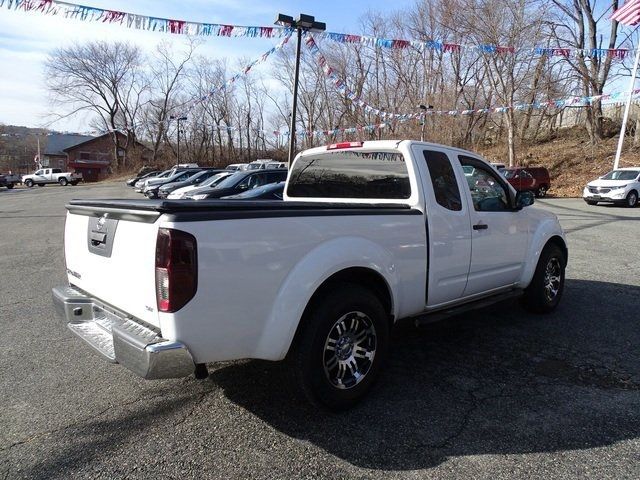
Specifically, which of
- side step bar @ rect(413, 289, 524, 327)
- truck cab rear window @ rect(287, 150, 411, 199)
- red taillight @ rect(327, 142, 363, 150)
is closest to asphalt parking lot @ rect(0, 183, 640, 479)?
side step bar @ rect(413, 289, 524, 327)

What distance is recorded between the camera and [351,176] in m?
4.49

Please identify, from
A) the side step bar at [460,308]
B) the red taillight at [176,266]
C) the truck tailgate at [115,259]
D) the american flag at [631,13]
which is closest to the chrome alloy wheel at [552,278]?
the side step bar at [460,308]

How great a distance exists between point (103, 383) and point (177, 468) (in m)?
1.38

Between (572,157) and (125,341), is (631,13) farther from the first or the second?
(125,341)

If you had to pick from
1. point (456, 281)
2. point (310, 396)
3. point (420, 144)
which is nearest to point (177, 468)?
point (310, 396)

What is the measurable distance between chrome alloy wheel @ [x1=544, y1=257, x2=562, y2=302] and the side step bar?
0.60 meters

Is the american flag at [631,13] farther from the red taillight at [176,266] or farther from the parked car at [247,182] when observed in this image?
the red taillight at [176,266]

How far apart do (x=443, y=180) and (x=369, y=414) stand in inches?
80.4

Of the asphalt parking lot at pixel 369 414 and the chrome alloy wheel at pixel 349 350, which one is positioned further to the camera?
the chrome alloy wheel at pixel 349 350

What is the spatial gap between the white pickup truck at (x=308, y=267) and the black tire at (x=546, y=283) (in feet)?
1.96

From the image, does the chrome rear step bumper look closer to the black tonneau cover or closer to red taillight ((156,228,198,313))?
red taillight ((156,228,198,313))

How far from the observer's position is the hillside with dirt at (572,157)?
2927 centimetres

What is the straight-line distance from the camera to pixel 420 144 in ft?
13.4

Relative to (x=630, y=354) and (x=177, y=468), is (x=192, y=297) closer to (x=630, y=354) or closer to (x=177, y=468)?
(x=177, y=468)
